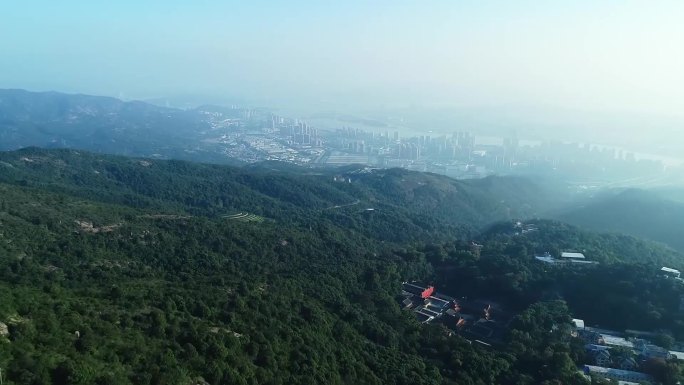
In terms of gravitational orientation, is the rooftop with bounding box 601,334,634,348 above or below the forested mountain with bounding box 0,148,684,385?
below

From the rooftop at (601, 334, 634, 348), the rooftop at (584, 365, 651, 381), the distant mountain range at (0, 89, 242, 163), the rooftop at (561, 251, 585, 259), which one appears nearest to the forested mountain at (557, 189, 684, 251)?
the rooftop at (561, 251, 585, 259)

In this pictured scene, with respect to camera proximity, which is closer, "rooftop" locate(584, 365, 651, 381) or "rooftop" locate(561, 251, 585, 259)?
"rooftop" locate(584, 365, 651, 381)

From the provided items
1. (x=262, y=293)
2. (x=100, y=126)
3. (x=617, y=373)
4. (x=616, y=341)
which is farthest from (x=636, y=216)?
(x=100, y=126)

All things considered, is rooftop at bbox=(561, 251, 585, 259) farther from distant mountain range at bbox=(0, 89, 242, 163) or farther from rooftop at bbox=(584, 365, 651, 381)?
distant mountain range at bbox=(0, 89, 242, 163)

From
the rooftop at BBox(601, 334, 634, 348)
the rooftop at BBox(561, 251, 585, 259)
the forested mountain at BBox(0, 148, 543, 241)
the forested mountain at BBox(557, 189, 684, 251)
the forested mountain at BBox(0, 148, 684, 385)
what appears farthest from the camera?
the forested mountain at BBox(557, 189, 684, 251)

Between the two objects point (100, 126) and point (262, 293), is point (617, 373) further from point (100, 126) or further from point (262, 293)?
point (100, 126)
